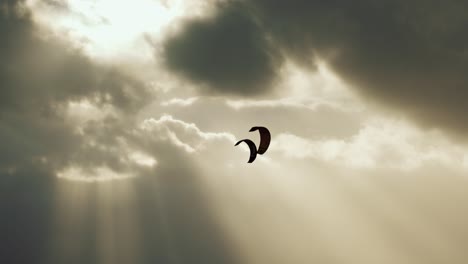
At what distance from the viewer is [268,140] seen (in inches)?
1831

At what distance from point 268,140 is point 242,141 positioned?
256 cm

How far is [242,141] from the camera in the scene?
154 feet
